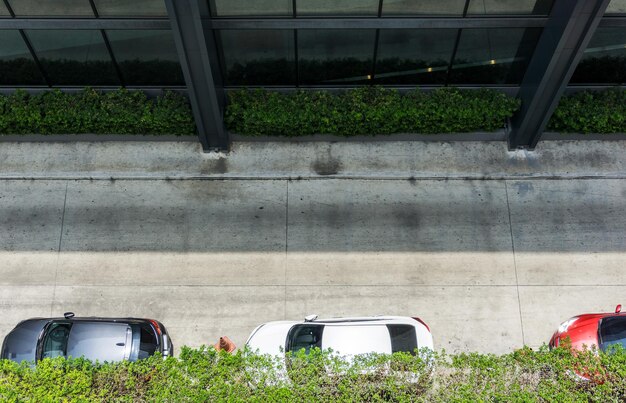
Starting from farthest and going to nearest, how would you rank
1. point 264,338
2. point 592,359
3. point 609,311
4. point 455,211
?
point 455,211, point 609,311, point 264,338, point 592,359

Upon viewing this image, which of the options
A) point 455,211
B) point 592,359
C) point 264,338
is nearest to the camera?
point 592,359

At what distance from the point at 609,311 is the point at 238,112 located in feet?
32.9

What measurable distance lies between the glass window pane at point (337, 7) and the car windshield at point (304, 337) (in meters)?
6.93

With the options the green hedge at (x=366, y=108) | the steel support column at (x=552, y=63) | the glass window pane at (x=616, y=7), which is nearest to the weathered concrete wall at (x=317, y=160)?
the steel support column at (x=552, y=63)

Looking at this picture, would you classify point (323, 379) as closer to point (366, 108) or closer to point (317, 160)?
point (317, 160)

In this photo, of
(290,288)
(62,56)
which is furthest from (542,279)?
(62,56)

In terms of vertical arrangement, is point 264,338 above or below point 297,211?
below

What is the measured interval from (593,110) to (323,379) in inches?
376

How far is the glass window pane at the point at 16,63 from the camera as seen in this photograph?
15.4 m

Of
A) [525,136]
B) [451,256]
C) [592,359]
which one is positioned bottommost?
[592,359]

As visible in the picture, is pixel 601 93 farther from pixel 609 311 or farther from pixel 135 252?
pixel 135 252

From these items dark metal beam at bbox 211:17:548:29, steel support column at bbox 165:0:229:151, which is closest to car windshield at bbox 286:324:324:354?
steel support column at bbox 165:0:229:151

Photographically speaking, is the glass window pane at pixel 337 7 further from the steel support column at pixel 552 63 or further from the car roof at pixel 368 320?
the car roof at pixel 368 320

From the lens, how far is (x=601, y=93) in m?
16.5
